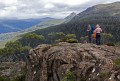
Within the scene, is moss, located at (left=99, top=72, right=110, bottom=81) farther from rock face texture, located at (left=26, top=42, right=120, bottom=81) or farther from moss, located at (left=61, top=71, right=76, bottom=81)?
moss, located at (left=61, top=71, right=76, bottom=81)

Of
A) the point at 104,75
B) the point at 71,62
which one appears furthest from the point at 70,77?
the point at 71,62

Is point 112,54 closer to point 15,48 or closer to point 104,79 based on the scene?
point 104,79

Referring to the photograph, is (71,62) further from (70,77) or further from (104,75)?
(104,75)

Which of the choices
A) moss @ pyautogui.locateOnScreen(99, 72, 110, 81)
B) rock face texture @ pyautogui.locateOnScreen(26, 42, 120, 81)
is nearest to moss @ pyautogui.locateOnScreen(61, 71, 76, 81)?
rock face texture @ pyautogui.locateOnScreen(26, 42, 120, 81)

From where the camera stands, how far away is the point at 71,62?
3294 cm

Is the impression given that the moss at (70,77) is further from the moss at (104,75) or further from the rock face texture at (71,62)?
the moss at (104,75)

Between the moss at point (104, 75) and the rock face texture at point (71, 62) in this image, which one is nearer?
the moss at point (104, 75)

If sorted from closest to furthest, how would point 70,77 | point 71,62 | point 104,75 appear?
point 104,75 < point 70,77 < point 71,62

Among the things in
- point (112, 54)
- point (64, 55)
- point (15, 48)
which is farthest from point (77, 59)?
point (15, 48)

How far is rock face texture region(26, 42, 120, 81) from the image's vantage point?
25.2 meters

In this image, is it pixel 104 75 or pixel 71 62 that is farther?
pixel 71 62

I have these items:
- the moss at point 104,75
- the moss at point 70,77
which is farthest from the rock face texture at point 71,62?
the moss at point 104,75

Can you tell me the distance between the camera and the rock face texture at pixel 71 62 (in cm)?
2521

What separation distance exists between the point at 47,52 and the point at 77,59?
6481 mm
